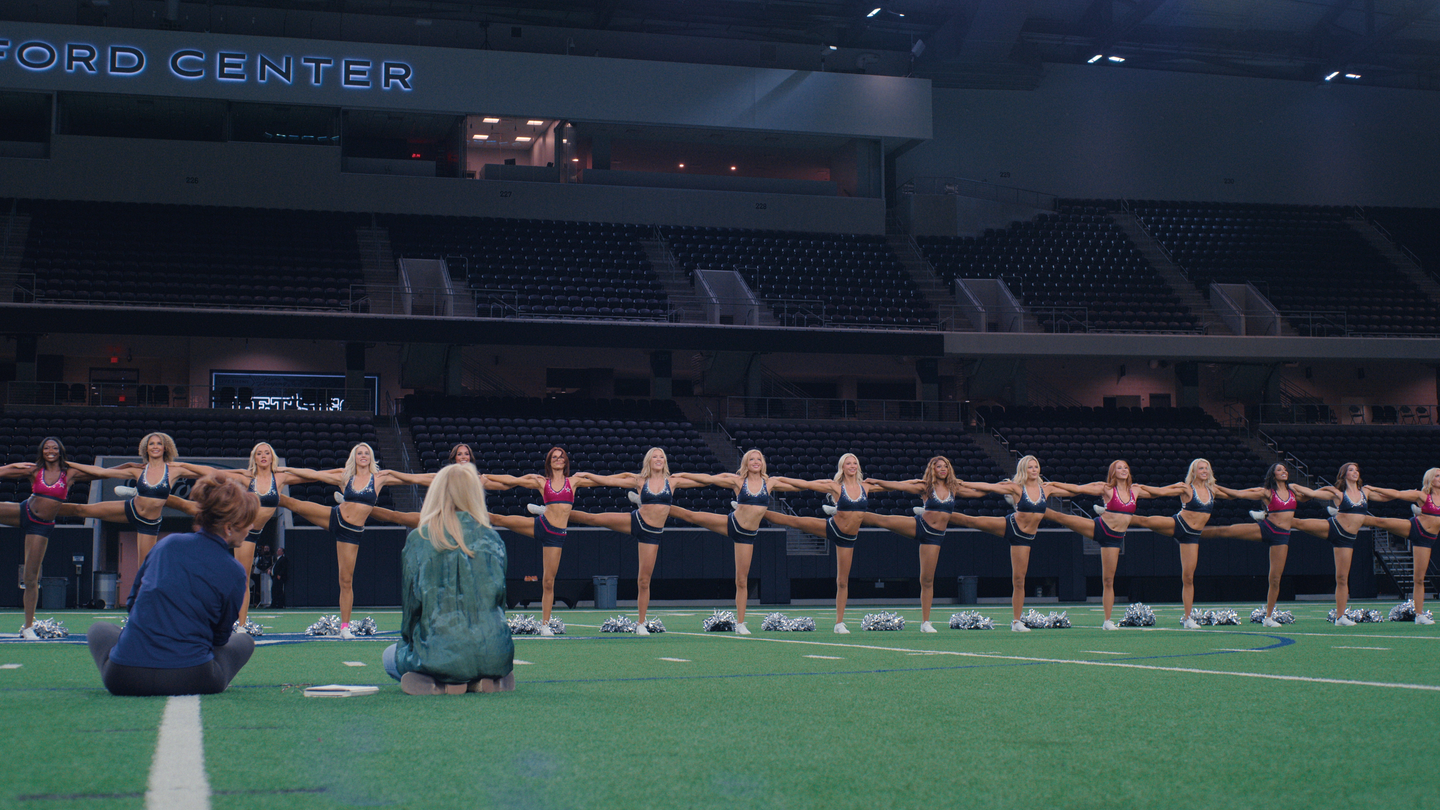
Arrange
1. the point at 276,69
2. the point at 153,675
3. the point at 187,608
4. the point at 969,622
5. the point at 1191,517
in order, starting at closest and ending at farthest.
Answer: the point at 187,608
the point at 153,675
the point at 1191,517
the point at 969,622
the point at 276,69

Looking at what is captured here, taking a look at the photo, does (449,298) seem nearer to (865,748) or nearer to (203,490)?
(203,490)

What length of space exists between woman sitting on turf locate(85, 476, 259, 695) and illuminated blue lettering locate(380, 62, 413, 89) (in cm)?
2906

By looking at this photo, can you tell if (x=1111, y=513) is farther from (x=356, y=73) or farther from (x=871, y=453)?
(x=356, y=73)

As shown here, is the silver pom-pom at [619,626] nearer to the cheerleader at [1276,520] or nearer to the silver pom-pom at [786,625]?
the silver pom-pom at [786,625]

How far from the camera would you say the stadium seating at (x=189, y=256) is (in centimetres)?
2802

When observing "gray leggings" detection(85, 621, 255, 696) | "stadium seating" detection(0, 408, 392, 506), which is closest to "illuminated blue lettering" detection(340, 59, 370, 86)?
"stadium seating" detection(0, 408, 392, 506)

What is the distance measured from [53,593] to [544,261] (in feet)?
47.5

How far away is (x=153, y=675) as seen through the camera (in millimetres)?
5848

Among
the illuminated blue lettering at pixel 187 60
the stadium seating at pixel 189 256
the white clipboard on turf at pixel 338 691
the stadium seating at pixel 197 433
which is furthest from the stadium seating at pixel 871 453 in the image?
the white clipboard on turf at pixel 338 691

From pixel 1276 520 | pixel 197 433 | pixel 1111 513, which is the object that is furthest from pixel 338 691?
pixel 197 433

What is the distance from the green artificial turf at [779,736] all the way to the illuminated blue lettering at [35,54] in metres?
26.9

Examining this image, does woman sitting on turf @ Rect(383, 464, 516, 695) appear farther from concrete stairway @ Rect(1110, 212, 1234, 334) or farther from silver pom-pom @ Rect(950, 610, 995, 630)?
concrete stairway @ Rect(1110, 212, 1234, 334)

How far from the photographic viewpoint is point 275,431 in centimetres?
2603

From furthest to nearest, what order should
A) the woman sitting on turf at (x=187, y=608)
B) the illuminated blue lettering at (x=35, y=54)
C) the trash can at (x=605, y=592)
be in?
the illuminated blue lettering at (x=35, y=54) → the trash can at (x=605, y=592) → the woman sitting on turf at (x=187, y=608)
